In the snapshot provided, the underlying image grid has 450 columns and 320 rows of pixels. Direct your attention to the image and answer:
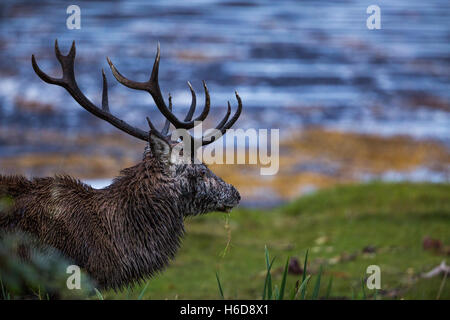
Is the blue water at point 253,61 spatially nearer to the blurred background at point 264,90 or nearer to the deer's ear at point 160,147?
the blurred background at point 264,90

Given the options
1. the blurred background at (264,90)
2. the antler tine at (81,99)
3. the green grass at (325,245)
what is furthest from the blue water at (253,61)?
the antler tine at (81,99)

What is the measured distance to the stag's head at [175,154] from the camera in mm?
4746

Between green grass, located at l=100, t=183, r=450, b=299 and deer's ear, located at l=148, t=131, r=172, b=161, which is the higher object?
deer's ear, located at l=148, t=131, r=172, b=161

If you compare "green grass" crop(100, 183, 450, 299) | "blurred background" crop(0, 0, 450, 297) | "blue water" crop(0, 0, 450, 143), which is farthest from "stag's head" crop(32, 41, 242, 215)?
"blue water" crop(0, 0, 450, 143)

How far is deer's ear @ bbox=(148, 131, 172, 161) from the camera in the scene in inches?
183

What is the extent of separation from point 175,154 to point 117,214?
1.92 feet

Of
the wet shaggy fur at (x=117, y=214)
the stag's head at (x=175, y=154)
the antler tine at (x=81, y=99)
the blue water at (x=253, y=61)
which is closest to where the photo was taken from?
the wet shaggy fur at (x=117, y=214)

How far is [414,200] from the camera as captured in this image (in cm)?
812

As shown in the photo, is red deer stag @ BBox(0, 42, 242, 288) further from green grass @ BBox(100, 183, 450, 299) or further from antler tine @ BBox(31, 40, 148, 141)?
green grass @ BBox(100, 183, 450, 299)

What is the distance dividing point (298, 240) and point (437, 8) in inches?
589

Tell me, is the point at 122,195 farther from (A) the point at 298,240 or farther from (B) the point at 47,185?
(A) the point at 298,240

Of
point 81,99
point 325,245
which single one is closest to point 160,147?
point 81,99

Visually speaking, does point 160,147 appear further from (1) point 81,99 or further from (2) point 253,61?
(2) point 253,61

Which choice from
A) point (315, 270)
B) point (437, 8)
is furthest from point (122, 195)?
point (437, 8)
